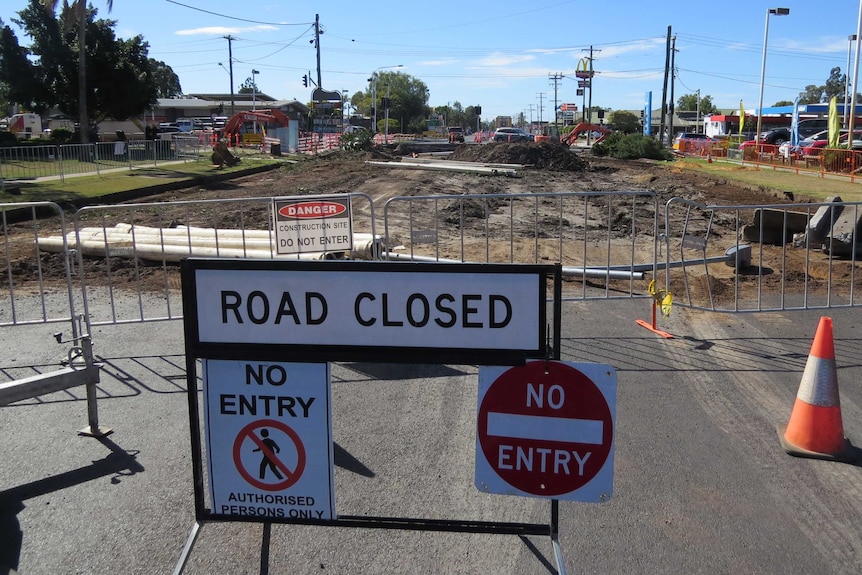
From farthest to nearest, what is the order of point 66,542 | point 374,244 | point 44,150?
point 44,150 < point 374,244 < point 66,542

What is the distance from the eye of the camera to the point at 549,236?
49.6ft

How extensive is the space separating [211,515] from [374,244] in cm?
493

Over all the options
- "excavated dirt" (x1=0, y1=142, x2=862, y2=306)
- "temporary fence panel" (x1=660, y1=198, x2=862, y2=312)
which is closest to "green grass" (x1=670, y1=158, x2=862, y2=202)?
"excavated dirt" (x1=0, y1=142, x2=862, y2=306)

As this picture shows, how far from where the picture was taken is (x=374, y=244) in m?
8.23

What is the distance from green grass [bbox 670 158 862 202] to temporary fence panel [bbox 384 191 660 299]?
14.6 ft

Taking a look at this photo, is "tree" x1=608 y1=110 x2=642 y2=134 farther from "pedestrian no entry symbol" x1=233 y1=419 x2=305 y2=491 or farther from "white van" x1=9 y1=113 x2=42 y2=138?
"pedestrian no entry symbol" x1=233 y1=419 x2=305 y2=491

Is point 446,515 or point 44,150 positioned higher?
point 44,150

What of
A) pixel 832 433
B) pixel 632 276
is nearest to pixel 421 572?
pixel 832 433

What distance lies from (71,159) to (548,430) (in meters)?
27.4

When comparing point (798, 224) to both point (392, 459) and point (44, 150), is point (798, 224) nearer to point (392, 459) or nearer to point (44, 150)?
point (392, 459)

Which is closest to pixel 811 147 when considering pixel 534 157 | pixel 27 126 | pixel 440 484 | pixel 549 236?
pixel 534 157

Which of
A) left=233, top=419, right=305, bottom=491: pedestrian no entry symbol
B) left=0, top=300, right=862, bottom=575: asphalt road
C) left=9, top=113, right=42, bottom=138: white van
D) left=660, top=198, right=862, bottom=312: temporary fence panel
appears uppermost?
left=9, top=113, right=42, bottom=138: white van

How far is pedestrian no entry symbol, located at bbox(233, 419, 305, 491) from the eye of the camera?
341cm

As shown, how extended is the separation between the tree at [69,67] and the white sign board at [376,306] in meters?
44.9
